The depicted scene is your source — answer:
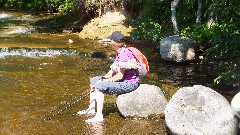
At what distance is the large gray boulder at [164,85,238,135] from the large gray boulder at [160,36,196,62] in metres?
5.64

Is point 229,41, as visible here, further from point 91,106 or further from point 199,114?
point 91,106

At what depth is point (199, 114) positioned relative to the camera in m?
5.89

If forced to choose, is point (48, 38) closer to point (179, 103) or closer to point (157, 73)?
point (157, 73)

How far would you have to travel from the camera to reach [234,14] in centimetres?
930

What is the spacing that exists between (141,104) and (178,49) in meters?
5.26

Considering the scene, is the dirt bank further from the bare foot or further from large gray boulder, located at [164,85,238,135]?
large gray boulder, located at [164,85,238,135]

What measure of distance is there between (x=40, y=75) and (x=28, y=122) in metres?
3.63

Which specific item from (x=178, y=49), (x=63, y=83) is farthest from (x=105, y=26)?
(x=63, y=83)

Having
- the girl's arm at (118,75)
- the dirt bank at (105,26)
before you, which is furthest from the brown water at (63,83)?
the dirt bank at (105,26)

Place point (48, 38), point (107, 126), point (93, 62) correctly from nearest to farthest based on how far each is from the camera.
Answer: point (107, 126)
point (93, 62)
point (48, 38)

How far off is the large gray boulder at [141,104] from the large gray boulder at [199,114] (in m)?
0.74

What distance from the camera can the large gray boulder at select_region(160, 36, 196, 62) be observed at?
11719mm

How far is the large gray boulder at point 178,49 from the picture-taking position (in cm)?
1172

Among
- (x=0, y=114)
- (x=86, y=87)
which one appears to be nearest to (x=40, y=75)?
(x=86, y=87)
